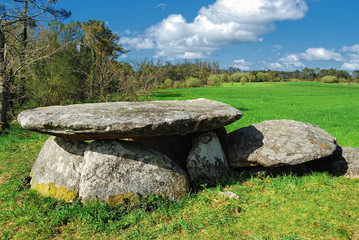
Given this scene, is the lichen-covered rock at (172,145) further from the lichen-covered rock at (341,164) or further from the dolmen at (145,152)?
the lichen-covered rock at (341,164)

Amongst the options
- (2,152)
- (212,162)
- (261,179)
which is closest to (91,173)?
(212,162)

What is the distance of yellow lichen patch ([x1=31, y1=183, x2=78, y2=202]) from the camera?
5.62 meters

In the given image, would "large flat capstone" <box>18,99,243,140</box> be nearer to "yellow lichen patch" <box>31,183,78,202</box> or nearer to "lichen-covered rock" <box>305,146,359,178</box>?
"yellow lichen patch" <box>31,183,78,202</box>

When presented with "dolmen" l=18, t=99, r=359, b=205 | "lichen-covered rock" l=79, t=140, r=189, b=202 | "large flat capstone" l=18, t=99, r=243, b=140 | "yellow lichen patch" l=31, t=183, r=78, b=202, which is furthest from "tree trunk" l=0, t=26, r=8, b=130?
"lichen-covered rock" l=79, t=140, r=189, b=202

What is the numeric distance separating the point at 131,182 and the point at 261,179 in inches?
126

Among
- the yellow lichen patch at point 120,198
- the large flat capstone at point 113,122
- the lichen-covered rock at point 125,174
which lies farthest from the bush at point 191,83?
the yellow lichen patch at point 120,198

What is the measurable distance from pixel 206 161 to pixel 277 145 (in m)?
1.76

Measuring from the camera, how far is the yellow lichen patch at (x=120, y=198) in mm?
5320

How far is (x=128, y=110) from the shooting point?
585cm

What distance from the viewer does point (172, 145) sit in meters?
7.54

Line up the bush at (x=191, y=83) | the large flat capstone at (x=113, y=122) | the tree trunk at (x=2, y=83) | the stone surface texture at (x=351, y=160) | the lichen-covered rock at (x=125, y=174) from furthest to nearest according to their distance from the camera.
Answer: the bush at (x=191, y=83) → the tree trunk at (x=2, y=83) → the stone surface texture at (x=351, y=160) → the lichen-covered rock at (x=125, y=174) → the large flat capstone at (x=113, y=122)

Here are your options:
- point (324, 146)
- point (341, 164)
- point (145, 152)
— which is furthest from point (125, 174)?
point (341, 164)

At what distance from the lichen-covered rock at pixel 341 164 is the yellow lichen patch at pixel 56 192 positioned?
5.97m

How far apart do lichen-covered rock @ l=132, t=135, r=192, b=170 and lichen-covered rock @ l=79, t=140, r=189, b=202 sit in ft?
3.97
